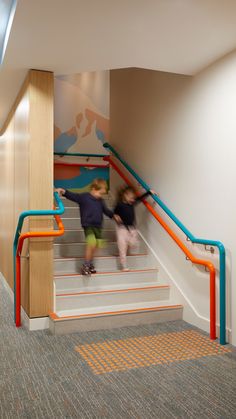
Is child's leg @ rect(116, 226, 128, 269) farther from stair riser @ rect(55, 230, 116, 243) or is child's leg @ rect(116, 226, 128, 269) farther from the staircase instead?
Result: stair riser @ rect(55, 230, 116, 243)

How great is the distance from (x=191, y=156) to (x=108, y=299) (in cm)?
188

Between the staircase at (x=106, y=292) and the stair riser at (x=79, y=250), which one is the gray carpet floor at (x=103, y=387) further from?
the stair riser at (x=79, y=250)

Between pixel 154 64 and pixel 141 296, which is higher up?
pixel 154 64

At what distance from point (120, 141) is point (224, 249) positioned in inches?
128

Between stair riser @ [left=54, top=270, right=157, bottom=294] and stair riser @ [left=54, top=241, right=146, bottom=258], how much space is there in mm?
598

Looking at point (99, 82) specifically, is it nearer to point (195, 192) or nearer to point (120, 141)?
point (120, 141)

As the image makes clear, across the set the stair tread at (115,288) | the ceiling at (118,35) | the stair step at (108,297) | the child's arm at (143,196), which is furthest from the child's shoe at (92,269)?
the ceiling at (118,35)

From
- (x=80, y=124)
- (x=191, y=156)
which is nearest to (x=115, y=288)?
(x=191, y=156)

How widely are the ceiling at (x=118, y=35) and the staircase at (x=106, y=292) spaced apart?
7.68 feet

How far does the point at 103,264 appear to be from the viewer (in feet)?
16.5

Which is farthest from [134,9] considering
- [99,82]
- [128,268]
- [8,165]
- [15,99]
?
[99,82]

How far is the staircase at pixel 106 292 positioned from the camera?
13.2 ft

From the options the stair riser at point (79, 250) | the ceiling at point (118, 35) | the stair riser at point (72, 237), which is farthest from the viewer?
the stair riser at point (72, 237)

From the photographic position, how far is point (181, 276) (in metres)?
4.55
